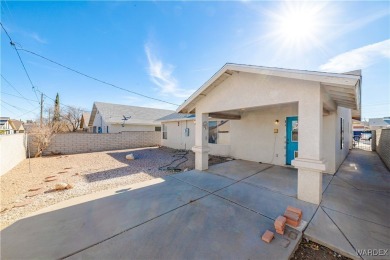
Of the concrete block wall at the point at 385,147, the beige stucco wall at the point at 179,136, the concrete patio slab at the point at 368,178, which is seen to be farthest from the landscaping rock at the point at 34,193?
the concrete block wall at the point at 385,147

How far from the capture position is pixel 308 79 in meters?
3.54

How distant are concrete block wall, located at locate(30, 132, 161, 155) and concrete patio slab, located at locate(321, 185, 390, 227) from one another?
13.9 m

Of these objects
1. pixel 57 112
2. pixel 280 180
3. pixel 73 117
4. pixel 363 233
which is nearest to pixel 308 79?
pixel 363 233

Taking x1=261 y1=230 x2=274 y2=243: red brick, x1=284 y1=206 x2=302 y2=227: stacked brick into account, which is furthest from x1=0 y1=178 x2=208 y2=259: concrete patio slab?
x1=284 y1=206 x2=302 y2=227: stacked brick

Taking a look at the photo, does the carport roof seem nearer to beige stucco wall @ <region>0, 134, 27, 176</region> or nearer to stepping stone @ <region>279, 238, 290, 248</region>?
stepping stone @ <region>279, 238, 290, 248</region>

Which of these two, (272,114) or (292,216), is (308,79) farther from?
(272,114)

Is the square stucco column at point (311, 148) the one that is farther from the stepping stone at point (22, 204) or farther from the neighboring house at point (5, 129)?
the neighboring house at point (5, 129)

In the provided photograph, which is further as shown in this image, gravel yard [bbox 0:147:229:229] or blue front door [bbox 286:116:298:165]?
blue front door [bbox 286:116:298:165]

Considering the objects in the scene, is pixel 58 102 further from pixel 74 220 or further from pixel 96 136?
pixel 74 220

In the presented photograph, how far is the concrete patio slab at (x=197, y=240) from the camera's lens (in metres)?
2.17

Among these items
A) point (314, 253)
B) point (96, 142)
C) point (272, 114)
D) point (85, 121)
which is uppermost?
point (85, 121)

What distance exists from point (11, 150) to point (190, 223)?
9.37 metres

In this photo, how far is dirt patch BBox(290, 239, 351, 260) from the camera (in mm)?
2225

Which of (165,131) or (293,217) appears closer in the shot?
(293,217)
